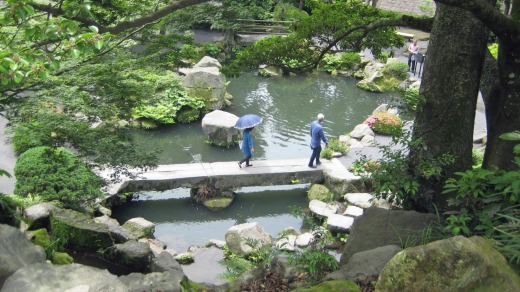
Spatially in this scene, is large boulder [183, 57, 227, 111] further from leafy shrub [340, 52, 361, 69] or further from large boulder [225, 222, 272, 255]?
large boulder [225, 222, 272, 255]

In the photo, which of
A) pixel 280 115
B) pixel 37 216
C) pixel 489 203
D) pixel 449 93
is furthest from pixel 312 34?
pixel 280 115

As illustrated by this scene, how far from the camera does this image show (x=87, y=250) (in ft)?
26.3

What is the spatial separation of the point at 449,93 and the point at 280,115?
12656 mm

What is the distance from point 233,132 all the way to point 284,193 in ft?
9.83

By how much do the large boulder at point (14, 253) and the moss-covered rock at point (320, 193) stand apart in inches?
323

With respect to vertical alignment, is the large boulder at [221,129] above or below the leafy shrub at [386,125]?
below

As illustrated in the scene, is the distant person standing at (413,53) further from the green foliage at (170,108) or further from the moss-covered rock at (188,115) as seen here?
the moss-covered rock at (188,115)

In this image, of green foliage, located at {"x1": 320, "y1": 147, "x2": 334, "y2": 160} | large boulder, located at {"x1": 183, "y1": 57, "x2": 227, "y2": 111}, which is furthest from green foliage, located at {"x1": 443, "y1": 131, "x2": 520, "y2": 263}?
large boulder, located at {"x1": 183, "y1": 57, "x2": 227, "y2": 111}

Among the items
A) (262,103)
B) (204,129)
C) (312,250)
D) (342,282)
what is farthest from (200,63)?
(342,282)

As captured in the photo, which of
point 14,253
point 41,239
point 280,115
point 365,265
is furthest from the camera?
point 280,115

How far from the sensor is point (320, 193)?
13117 mm

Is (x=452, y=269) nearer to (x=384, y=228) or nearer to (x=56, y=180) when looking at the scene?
(x=384, y=228)

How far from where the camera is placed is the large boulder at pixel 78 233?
780 centimetres

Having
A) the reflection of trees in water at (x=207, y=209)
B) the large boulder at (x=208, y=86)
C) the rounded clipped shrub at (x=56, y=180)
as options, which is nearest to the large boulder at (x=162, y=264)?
the rounded clipped shrub at (x=56, y=180)
